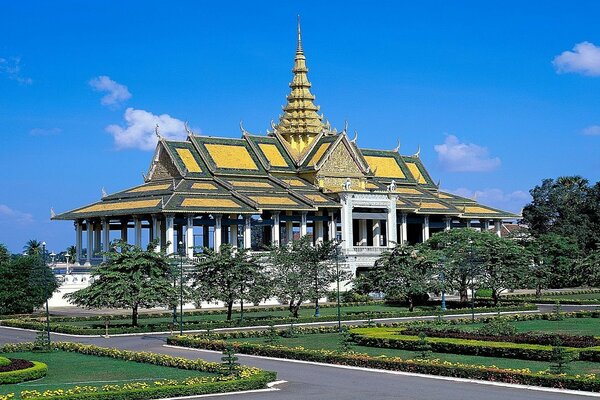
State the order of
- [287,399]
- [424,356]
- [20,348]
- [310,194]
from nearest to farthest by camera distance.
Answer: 1. [287,399]
2. [424,356]
3. [20,348]
4. [310,194]

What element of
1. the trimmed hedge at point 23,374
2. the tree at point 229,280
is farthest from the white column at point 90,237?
the trimmed hedge at point 23,374

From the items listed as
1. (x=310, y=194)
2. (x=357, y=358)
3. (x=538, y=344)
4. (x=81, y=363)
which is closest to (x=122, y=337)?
(x=81, y=363)

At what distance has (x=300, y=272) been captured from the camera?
175 ft

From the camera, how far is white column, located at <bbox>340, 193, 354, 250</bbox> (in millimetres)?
72438

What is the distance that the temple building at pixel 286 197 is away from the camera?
67.1 meters

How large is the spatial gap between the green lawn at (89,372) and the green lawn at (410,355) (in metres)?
6.89

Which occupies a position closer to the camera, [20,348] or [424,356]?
[424,356]

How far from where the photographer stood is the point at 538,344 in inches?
1289

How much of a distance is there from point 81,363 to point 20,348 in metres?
4.62

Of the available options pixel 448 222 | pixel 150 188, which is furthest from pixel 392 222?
pixel 150 188

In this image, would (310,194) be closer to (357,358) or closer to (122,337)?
(122,337)

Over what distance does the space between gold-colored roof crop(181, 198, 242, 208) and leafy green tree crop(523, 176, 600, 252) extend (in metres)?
33.7

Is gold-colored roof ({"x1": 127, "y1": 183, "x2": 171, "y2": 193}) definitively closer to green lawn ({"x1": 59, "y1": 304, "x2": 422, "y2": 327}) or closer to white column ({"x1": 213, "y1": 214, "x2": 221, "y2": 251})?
white column ({"x1": 213, "y1": 214, "x2": 221, "y2": 251})

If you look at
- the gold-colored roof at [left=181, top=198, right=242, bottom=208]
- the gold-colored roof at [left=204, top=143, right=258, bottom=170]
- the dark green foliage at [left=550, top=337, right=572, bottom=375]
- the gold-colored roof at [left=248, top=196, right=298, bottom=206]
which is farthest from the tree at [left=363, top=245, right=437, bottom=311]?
the dark green foliage at [left=550, top=337, right=572, bottom=375]
